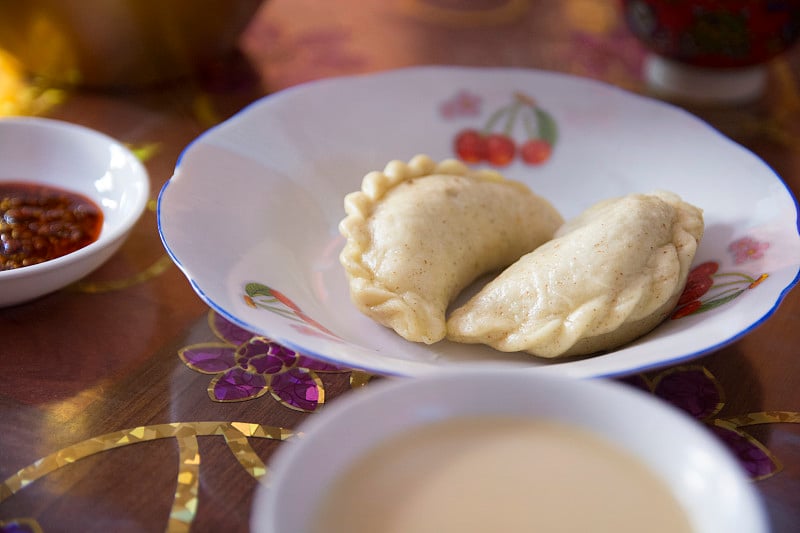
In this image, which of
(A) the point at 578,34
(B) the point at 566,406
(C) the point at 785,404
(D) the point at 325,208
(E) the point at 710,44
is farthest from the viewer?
(A) the point at 578,34

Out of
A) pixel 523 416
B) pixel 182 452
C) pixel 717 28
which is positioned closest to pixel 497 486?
pixel 523 416

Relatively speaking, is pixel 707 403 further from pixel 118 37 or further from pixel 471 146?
pixel 118 37

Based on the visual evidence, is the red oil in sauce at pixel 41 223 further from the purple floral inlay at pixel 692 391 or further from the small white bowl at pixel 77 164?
the purple floral inlay at pixel 692 391

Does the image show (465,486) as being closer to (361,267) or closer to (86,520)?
(86,520)

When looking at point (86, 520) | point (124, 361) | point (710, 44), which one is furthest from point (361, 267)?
point (710, 44)

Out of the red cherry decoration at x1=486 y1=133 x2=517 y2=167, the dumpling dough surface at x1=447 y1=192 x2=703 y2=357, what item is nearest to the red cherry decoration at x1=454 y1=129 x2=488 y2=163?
the red cherry decoration at x1=486 y1=133 x2=517 y2=167

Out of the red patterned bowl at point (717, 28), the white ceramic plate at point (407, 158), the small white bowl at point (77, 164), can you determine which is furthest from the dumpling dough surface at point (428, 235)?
the red patterned bowl at point (717, 28)

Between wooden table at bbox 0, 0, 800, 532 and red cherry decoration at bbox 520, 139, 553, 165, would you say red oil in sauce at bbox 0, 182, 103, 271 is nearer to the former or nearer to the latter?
wooden table at bbox 0, 0, 800, 532
